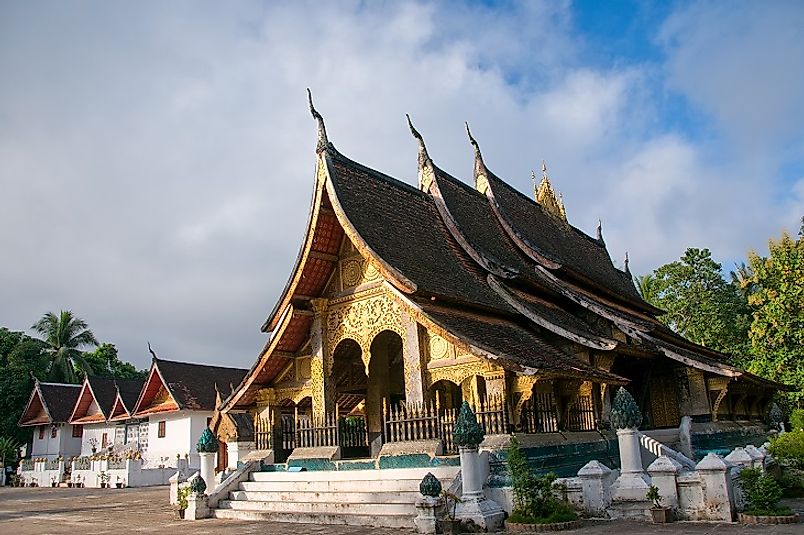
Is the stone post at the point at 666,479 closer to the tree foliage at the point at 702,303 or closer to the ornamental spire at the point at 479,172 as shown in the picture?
the ornamental spire at the point at 479,172

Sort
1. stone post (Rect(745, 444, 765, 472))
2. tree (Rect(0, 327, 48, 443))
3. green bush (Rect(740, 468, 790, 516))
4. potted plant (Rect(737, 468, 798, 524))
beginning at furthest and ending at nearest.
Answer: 1. tree (Rect(0, 327, 48, 443))
2. stone post (Rect(745, 444, 765, 472))
3. green bush (Rect(740, 468, 790, 516))
4. potted plant (Rect(737, 468, 798, 524))

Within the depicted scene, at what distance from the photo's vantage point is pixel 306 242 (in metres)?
12.4

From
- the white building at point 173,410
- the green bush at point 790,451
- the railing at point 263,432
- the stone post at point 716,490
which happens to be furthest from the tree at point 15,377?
the stone post at point 716,490

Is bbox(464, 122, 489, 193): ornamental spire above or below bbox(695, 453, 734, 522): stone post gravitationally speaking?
above

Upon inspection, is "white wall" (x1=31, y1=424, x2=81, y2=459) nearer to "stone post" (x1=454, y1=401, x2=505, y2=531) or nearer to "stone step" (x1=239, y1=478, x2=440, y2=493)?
"stone step" (x1=239, y1=478, x2=440, y2=493)

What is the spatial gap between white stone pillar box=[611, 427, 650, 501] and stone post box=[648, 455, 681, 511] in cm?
14

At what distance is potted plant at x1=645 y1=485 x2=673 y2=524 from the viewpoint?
828cm

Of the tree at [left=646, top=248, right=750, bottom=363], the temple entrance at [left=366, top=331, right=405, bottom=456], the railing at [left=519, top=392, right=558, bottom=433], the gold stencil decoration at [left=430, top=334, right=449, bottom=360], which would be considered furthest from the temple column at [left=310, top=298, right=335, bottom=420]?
the tree at [left=646, top=248, right=750, bottom=363]

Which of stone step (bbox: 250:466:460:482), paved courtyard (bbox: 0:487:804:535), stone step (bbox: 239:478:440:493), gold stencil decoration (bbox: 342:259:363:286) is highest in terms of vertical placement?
gold stencil decoration (bbox: 342:259:363:286)

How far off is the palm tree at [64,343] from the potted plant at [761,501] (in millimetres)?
44321

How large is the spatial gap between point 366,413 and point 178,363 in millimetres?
20154

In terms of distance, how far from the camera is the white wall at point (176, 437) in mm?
29125

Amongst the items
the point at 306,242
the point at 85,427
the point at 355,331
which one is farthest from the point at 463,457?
the point at 85,427

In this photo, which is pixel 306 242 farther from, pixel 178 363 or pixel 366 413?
pixel 178 363
